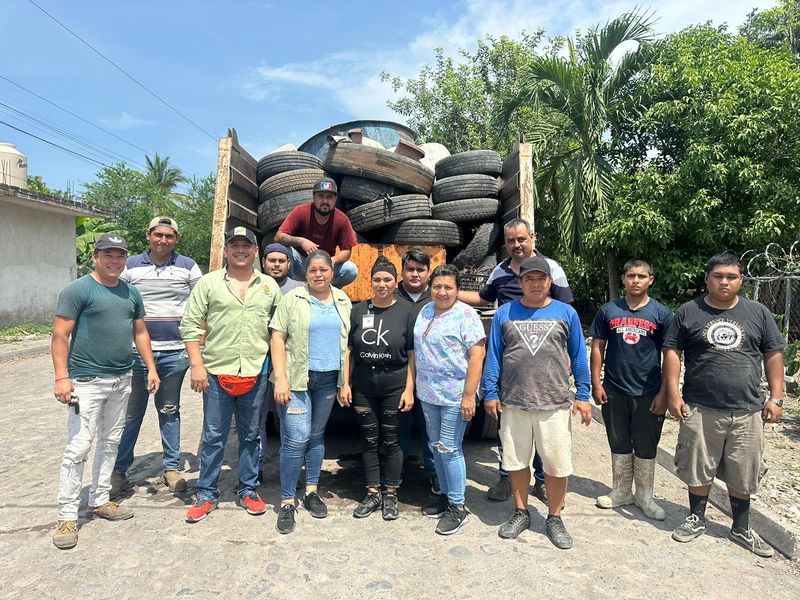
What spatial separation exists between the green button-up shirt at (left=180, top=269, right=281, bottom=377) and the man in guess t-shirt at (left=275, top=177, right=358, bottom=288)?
3.17 ft

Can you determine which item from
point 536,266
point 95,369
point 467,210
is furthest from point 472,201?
point 95,369

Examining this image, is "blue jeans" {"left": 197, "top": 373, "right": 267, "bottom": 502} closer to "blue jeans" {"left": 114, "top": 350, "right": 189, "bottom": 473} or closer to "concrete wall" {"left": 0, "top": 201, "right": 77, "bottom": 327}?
"blue jeans" {"left": 114, "top": 350, "right": 189, "bottom": 473}

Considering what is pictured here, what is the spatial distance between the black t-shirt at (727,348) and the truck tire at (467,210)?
2387mm

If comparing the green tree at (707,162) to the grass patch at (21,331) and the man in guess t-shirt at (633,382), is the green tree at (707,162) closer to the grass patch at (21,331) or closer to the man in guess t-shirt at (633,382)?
the man in guess t-shirt at (633,382)

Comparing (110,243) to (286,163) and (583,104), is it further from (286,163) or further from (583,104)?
(583,104)

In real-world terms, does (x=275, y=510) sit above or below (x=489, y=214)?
below

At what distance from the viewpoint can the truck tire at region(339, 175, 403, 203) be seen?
16.7 ft

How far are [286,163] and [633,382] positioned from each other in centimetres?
390

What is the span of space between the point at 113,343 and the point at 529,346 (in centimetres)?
257

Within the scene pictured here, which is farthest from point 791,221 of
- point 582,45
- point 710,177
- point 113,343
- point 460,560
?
point 113,343

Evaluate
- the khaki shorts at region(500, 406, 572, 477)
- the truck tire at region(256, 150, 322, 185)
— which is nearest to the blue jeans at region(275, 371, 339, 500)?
the khaki shorts at region(500, 406, 572, 477)

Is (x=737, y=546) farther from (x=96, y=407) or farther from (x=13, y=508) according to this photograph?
(x=13, y=508)

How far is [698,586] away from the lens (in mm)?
2613

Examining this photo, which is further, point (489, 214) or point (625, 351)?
point (489, 214)
